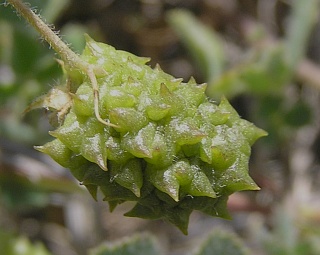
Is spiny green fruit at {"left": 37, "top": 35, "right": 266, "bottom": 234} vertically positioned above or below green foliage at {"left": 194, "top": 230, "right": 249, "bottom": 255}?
above

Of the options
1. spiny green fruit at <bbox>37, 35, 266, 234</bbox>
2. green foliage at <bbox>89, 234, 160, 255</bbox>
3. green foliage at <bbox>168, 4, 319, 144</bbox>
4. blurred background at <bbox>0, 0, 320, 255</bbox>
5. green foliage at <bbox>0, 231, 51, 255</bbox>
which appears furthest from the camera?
green foliage at <bbox>168, 4, 319, 144</bbox>

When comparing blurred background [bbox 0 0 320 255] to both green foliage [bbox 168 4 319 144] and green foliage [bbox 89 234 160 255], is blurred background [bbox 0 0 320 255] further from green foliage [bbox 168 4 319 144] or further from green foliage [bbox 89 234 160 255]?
green foliage [bbox 89 234 160 255]

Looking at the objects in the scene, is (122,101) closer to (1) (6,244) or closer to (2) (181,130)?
(2) (181,130)

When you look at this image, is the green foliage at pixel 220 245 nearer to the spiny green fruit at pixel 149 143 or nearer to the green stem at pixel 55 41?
the spiny green fruit at pixel 149 143

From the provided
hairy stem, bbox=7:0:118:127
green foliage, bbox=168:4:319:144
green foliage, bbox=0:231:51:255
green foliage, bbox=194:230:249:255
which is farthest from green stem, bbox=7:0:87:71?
green foliage, bbox=168:4:319:144

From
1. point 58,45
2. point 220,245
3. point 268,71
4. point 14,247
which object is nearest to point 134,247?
point 220,245

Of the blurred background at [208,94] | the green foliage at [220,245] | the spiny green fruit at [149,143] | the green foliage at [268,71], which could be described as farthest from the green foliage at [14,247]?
the spiny green fruit at [149,143]

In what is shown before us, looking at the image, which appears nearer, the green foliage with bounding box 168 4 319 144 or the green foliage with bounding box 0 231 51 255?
the green foliage with bounding box 0 231 51 255
